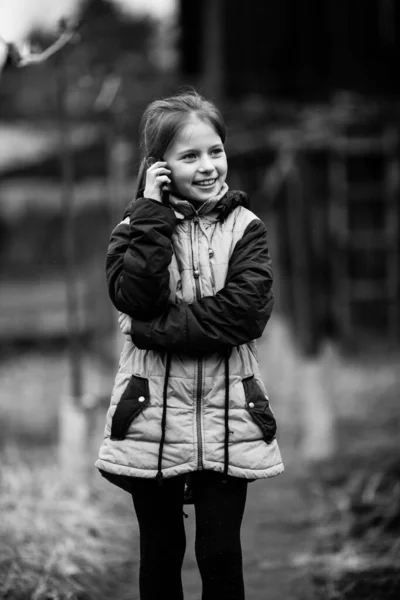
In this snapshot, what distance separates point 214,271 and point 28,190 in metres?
13.8

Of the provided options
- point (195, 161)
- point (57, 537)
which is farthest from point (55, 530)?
point (195, 161)

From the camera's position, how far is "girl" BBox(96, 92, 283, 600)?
2592 mm

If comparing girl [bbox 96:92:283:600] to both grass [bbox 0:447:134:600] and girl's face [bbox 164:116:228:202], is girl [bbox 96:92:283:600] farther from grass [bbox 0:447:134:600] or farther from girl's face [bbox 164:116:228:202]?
grass [bbox 0:447:134:600]

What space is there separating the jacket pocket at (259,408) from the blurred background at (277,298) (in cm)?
117

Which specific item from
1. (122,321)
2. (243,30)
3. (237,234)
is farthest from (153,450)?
(243,30)

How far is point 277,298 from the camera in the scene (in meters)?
7.33

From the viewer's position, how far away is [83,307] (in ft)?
32.9

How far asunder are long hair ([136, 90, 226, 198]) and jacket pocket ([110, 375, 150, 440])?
0.57 metres

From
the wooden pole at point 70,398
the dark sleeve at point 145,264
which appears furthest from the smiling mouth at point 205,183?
the wooden pole at point 70,398

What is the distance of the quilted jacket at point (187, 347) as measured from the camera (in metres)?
2.58

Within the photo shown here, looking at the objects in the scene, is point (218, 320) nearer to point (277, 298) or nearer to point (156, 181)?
point (156, 181)

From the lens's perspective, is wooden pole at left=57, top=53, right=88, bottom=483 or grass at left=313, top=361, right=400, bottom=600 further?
wooden pole at left=57, top=53, right=88, bottom=483

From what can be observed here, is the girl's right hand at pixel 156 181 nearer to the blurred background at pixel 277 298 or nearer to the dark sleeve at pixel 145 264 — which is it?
the dark sleeve at pixel 145 264

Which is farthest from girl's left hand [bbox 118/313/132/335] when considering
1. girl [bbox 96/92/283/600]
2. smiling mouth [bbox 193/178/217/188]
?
smiling mouth [bbox 193/178/217/188]
